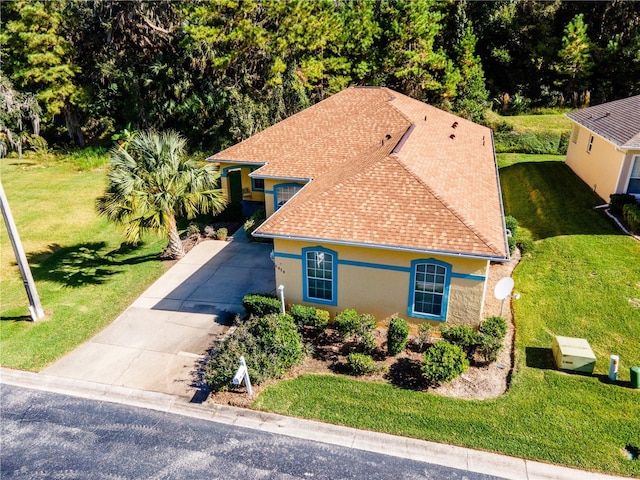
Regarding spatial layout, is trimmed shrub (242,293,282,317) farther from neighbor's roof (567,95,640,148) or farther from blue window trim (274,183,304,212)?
neighbor's roof (567,95,640,148)

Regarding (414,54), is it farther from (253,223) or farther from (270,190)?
(253,223)

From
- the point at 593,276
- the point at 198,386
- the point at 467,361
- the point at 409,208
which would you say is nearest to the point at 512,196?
the point at 593,276

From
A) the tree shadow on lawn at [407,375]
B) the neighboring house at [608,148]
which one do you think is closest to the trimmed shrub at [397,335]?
the tree shadow on lawn at [407,375]

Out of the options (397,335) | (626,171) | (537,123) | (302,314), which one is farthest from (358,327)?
(537,123)

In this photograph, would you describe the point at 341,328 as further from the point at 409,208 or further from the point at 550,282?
the point at 550,282

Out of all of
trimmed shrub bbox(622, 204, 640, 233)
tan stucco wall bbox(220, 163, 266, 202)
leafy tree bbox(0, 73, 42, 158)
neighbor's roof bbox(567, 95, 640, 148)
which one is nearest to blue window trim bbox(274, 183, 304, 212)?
tan stucco wall bbox(220, 163, 266, 202)
